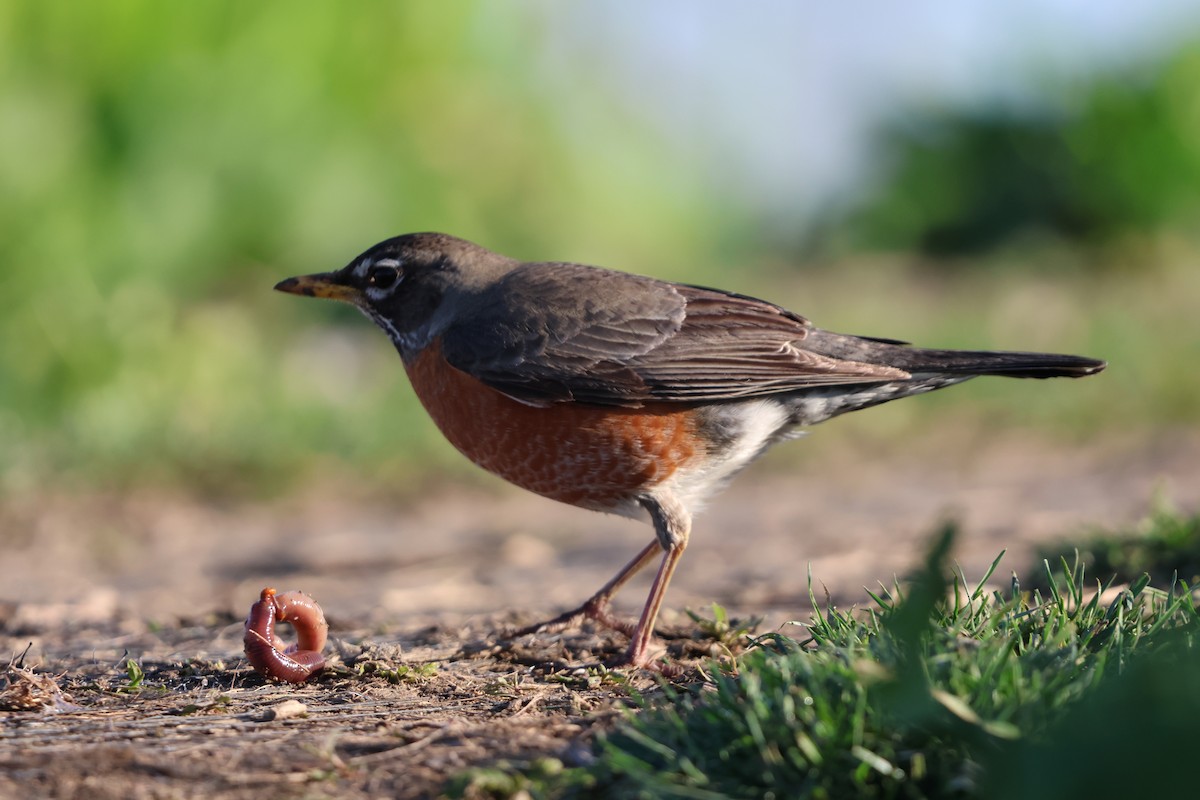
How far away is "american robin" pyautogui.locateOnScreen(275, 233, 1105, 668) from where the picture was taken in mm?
4855

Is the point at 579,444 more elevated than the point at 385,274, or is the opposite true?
the point at 385,274

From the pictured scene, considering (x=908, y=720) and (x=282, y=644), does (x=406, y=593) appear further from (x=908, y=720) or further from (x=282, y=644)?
(x=908, y=720)

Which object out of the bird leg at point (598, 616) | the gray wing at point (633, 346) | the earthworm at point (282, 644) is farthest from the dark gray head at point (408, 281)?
the earthworm at point (282, 644)

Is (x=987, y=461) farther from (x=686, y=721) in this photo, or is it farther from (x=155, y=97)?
(x=155, y=97)

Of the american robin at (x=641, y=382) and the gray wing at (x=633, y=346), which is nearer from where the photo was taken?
the american robin at (x=641, y=382)

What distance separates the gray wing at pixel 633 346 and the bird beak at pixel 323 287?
2.37 ft

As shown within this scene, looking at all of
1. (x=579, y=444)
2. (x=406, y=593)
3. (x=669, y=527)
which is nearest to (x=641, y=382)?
(x=579, y=444)

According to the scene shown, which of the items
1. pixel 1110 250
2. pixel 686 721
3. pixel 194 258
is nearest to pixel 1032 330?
pixel 1110 250

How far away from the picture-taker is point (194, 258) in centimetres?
1205

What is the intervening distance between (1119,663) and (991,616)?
1.42 ft

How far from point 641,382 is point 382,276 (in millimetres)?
1452

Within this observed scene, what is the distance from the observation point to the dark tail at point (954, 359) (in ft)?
15.4

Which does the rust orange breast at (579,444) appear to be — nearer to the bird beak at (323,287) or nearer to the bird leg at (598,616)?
the bird leg at (598,616)

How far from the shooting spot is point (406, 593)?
240 inches
